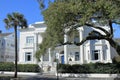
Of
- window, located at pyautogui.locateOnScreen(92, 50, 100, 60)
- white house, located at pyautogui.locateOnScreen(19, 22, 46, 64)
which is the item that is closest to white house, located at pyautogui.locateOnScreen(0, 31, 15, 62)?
white house, located at pyautogui.locateOnScreen(19, 22, 46, 64)

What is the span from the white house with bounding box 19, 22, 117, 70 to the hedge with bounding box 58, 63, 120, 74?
19.0 ft

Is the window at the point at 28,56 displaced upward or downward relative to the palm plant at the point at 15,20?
downward

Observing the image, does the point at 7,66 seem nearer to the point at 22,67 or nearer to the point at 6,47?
the point at 22,67

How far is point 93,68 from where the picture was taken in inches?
1316

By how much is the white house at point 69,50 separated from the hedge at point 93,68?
5791mm

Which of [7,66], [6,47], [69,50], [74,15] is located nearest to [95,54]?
[69,50]

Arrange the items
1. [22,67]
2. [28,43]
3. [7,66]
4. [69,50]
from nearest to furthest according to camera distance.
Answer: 1. [22,67]
2. [7,66]
3. [69,50]
4. [28,43]

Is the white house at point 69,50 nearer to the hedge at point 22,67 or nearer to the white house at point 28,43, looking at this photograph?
the white house at point 28,43

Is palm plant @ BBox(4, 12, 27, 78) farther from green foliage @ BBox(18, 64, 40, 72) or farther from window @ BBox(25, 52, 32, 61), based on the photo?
window @ BBox(25, 52, 32, 61)

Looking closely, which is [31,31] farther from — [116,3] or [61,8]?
[116,3]

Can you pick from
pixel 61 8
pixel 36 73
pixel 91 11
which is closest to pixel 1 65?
pixel 36 73

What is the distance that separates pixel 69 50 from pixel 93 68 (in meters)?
13.1

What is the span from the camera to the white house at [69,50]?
42938 millimetres

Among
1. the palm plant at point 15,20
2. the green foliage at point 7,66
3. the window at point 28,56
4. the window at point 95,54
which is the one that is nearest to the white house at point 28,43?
the window at point 28,56
